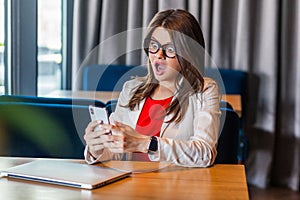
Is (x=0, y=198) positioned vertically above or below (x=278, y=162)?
above

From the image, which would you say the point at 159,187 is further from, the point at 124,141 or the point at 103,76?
the point at 103,76

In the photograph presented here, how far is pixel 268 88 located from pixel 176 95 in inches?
88.4

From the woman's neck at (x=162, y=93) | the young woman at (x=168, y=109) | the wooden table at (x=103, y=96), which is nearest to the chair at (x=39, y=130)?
the young woman at (x=168, y=109)

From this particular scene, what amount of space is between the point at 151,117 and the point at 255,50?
7.39 feet

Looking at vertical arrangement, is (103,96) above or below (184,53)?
below

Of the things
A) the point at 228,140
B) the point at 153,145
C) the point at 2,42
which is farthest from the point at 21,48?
the point at 153,145

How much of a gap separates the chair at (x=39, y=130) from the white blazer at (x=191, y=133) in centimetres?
32

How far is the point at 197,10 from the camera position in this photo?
4.14 meters

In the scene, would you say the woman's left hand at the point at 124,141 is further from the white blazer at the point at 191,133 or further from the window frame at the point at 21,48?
the window frame at the point at 21,48

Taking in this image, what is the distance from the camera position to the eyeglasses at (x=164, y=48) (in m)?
1.90

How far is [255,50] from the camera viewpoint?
416cm

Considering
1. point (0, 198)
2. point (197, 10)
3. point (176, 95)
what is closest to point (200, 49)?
point (176, 95)

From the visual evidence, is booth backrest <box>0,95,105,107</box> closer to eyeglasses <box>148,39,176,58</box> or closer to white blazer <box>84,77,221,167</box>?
white blazer <box>84,77,221,167</box>

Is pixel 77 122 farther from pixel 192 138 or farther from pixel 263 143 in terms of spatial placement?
pixel 263 143
